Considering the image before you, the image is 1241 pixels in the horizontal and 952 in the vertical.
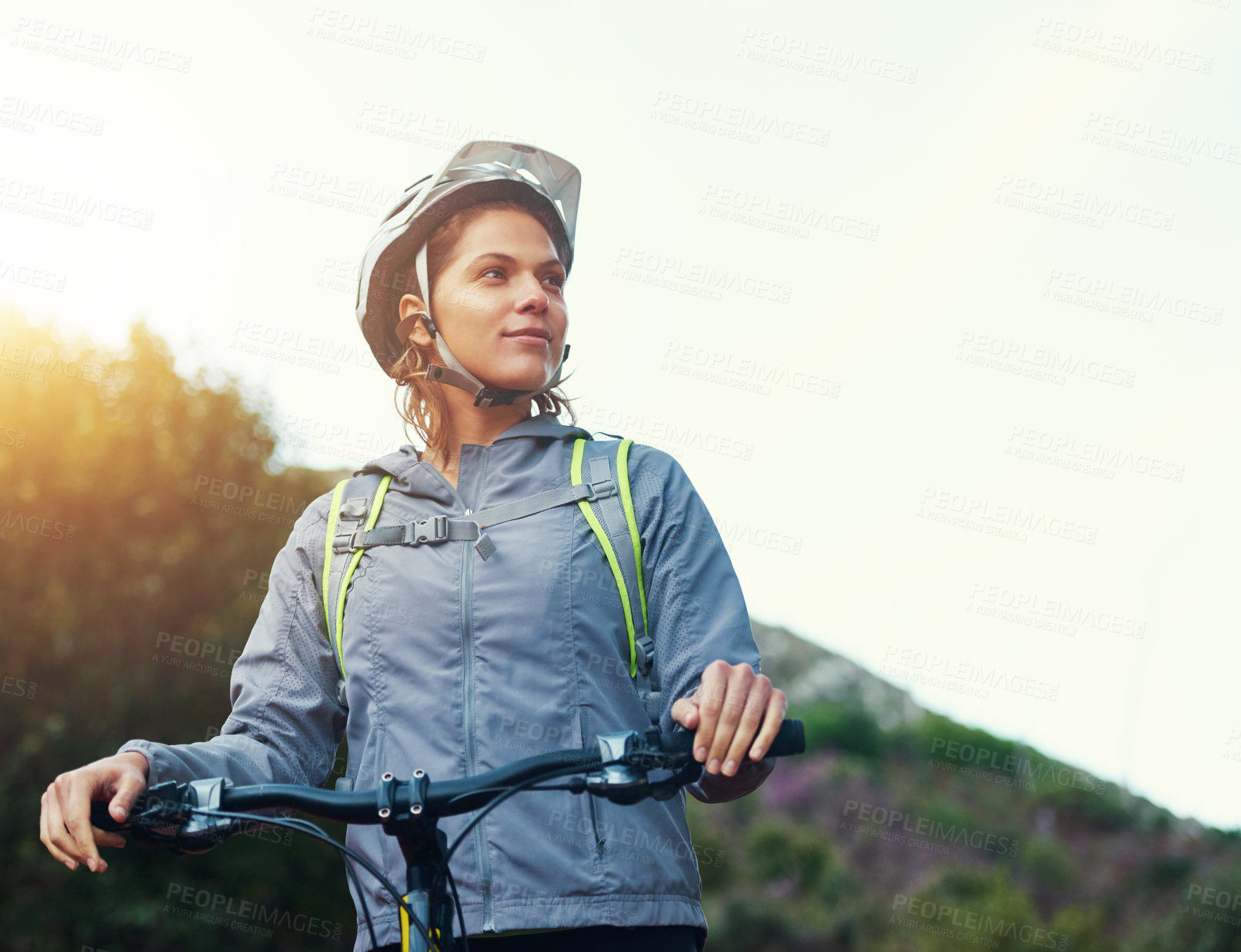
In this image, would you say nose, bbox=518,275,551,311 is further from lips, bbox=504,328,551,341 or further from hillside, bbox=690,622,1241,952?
→ hillside, bbox=690,622,1241,952

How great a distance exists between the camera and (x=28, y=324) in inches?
499

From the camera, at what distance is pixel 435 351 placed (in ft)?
10.6

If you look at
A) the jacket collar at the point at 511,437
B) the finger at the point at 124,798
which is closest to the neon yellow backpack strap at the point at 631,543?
the jacket collar at the point at 511,437

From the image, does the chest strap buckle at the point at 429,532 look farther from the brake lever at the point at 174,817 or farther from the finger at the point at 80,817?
the finger at the point at 80,817

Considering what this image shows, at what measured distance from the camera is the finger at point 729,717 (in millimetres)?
1812

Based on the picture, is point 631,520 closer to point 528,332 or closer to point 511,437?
point 511,437

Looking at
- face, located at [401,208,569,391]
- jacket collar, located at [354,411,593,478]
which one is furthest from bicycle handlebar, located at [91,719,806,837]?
face, located at [401,208,569,391]

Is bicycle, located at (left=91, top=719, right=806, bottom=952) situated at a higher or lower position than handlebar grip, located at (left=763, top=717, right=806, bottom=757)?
lower

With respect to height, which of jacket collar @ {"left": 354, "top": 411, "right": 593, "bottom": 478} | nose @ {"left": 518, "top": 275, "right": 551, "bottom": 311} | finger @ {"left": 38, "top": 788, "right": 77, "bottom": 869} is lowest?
finger @ {"left": 38, "top": 788, "right": 77, "bottom": 869}

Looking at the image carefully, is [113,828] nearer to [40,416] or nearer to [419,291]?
[419,291]

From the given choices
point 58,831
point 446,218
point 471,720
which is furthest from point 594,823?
point 446,218

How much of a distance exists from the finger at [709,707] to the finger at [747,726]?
4 centimetres

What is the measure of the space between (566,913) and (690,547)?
0.88 meters

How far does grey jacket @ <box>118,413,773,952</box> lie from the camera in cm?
216
